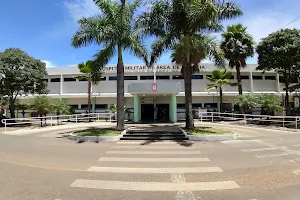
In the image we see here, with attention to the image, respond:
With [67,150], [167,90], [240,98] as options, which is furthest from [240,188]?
[240,98]

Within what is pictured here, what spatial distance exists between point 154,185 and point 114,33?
1238cm

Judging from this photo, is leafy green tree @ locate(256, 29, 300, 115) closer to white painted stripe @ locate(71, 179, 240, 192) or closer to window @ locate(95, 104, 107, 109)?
window @ locate(95, 104, 107, 109)

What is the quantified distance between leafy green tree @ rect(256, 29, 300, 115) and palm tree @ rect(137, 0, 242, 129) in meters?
10.3

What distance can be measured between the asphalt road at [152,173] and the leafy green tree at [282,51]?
15.3m

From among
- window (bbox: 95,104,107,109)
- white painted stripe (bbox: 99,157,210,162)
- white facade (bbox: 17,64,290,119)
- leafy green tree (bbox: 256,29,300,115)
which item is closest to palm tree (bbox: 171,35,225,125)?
white painted stripe (bbox: 99,157,210,162)

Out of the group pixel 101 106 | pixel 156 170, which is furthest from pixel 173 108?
pixel 156 170

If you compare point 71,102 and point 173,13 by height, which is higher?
point 173,13

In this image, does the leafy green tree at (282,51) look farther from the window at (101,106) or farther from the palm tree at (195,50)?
the window at (101,106)

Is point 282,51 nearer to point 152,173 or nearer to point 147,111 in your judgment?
point 147,111

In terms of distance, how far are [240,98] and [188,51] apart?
13148mm

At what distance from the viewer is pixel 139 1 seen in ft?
58.9

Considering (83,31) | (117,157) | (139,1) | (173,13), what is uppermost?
(139,1)

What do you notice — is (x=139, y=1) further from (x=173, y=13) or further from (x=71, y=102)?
(x=71, y=102)

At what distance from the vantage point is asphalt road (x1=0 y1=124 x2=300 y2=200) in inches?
229
